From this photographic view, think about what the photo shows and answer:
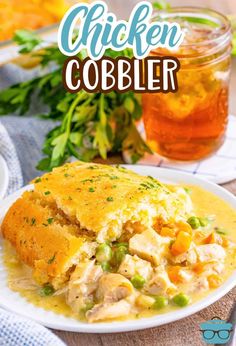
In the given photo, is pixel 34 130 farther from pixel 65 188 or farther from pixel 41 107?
pixel 65 188

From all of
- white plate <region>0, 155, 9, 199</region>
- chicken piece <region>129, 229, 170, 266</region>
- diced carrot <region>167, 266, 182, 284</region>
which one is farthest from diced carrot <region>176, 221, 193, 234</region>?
white plate <region>0, 155, 9, 199</region>

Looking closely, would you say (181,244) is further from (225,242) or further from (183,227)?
(225,242)

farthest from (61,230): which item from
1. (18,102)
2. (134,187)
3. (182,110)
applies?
(18,102)

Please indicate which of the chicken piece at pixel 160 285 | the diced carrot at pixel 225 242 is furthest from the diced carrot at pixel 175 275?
the diced carrot at pixel 225 242

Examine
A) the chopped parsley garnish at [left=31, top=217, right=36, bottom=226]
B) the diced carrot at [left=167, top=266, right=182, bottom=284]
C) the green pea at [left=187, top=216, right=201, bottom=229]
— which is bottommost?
the chopped parsley garnish at [left=31, top=217, right=36, bottom=226]

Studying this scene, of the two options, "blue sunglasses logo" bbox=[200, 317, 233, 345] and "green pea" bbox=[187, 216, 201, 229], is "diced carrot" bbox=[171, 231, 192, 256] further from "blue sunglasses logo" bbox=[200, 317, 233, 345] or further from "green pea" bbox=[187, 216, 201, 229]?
"blue sunglasses logo" bbox=[200, 317, 233, 345]

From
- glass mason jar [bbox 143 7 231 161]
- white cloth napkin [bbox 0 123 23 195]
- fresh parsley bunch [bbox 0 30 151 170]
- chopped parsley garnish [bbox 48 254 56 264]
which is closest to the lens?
chopped parsley garnish [bbox 48 254 56 264]
